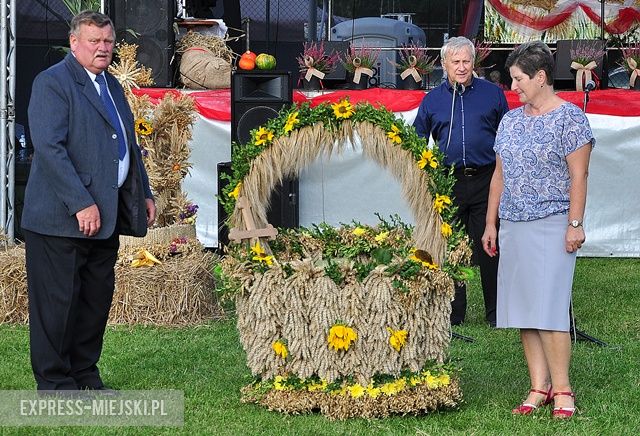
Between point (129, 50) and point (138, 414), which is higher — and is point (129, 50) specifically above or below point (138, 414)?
above

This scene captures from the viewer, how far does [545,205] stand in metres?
4.53

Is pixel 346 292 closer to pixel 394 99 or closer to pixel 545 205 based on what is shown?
pixel 545 205

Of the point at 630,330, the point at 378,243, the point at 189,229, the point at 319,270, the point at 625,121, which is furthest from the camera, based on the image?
the point at 625,121

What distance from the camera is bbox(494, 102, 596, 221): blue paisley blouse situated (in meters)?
4.48

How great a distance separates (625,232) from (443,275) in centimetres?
514

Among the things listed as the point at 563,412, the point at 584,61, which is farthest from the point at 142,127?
Result: the point at 584,61

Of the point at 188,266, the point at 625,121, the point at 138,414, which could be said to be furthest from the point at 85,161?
the point at 625,121

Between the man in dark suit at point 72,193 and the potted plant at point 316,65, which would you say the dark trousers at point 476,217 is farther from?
the potted plant at point 316,65

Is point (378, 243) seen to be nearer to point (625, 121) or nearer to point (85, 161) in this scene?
point (85, 161)

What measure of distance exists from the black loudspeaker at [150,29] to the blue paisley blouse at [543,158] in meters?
5.53

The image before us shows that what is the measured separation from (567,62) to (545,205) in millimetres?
5673

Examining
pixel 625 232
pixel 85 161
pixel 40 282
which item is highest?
pixel 85 161

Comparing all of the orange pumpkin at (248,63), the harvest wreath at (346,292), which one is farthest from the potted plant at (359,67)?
the harvest wreath at (346,292)

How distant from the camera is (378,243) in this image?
4.93 meters
